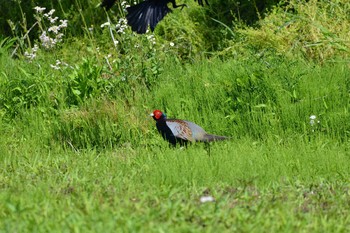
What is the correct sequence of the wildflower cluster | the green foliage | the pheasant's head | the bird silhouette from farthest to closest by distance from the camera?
the wildflower cluster
the green foliage
the bird silhouette
the pheasant's head

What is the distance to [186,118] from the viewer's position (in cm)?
851

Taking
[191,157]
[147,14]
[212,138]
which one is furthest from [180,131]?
[147,14]

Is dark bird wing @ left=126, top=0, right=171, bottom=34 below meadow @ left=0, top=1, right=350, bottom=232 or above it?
above

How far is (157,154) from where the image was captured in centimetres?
727

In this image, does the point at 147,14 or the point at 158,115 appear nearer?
the point at 158,115

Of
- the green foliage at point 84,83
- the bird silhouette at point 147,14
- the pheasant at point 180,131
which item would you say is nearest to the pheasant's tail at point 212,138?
the pheasant at point 180,131

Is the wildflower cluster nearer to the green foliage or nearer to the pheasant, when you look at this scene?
the green foliage

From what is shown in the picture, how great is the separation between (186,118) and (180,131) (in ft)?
2.79

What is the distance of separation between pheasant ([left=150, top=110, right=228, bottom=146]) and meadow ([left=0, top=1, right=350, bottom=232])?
0.14 meters

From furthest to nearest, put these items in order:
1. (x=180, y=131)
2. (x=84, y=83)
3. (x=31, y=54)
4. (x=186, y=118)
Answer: (x=31, y=54), (x=84, y=83), (x=186, y=118), (x=180, y=131)

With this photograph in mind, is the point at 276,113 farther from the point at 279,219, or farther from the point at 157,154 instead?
the point at 279,219

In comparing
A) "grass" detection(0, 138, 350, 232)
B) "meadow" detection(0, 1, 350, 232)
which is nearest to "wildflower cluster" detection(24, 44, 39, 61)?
"meadow" detection(0, 1, 350, 232)

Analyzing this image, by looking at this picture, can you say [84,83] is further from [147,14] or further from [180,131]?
[180,131]

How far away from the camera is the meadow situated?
16.3 feet
